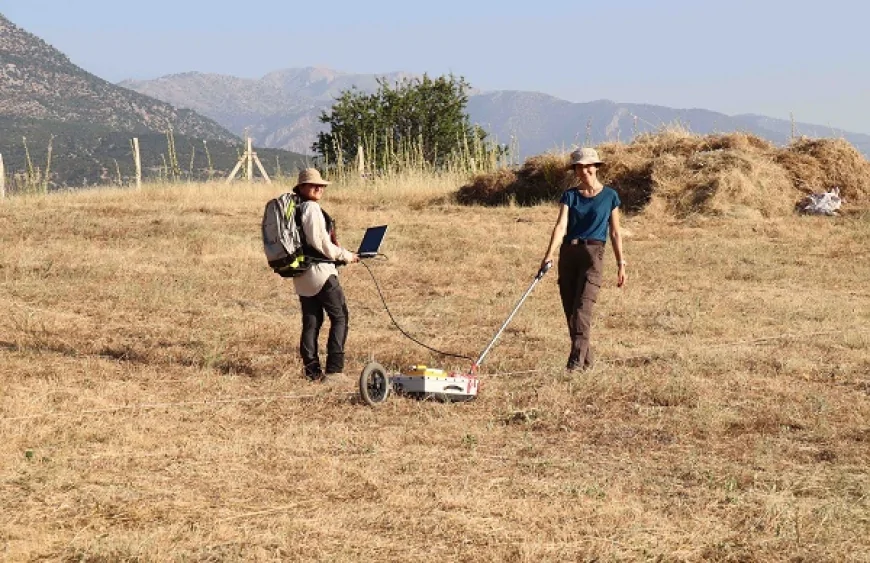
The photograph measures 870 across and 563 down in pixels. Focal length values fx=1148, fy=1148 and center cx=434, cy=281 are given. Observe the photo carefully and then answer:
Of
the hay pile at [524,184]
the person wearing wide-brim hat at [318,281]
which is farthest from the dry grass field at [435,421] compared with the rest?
the hay pile at [524,184]

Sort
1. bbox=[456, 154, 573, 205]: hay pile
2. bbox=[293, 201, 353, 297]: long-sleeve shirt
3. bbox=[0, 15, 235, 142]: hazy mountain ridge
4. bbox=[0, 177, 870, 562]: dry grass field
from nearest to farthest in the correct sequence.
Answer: bbox=[0, 177, 870, 562]: dry grass field < bbox=[293, 201, 353, 297]: long-sleeve shirt < bbox=[456, 154, 573, 205]: hay pile < bbox=[0, 15, 235, 142]: hazy mountain ridge

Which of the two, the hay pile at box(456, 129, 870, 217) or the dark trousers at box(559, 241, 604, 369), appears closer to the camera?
the dark trousers at box(559, 241, 604, 369)

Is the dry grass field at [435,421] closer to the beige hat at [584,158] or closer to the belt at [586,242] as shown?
the belt at [586,242]

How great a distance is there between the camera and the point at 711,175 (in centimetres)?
2181

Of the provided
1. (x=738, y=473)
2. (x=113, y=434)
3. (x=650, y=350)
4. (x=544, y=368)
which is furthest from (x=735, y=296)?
(x=113, y=434)

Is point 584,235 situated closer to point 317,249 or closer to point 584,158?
point 584,158

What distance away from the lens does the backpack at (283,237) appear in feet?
29.1

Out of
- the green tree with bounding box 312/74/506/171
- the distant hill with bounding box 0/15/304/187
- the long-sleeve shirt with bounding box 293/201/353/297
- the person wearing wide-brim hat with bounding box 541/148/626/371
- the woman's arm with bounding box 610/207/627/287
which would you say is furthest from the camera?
the distant hill with bounding box 0/15/304/187

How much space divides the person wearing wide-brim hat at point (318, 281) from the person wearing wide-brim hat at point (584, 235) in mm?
1789

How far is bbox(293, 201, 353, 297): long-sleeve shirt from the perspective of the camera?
8977mm

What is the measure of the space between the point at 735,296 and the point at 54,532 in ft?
34.5

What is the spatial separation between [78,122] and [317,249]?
126m

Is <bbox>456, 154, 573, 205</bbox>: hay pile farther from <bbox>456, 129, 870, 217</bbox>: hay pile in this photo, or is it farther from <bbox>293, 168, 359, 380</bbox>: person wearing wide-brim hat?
<bbox>293, 168, 359, 380</bbox>: person wearing wide-brim hat

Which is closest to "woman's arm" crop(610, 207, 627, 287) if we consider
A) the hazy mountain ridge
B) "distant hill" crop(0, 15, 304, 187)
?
"distant hill" crop(0, 15, 304, 187)
